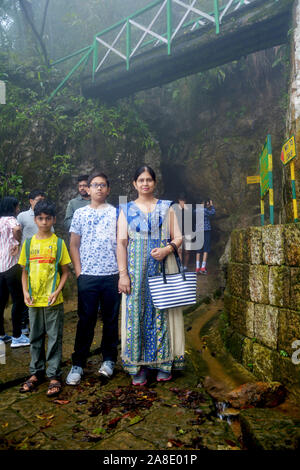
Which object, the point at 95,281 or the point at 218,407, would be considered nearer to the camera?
the point at 218,407

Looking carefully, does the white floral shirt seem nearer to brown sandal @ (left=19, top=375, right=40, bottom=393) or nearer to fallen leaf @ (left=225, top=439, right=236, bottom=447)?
brown sandal @ (left=19, top=375, right=40, bottom=393)

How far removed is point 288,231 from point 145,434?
206 cm

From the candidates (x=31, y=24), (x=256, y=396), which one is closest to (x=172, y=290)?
(x=256, y=396)

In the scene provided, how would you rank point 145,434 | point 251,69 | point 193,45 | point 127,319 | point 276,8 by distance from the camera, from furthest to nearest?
point 251,69 < point 193,45 < point 276,8 < point 127,319 < point 145,434

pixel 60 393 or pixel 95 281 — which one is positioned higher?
pixel 95 281

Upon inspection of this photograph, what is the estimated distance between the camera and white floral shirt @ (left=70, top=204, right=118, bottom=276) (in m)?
2.99

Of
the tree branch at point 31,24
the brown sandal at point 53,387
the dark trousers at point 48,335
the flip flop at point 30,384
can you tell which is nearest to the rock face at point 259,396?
the brown sandal at point 53,387

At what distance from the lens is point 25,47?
10273 mm

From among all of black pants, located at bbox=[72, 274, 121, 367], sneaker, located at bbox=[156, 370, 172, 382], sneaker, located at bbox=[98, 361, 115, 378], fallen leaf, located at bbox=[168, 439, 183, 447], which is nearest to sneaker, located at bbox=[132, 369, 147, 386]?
sneaker, located at bbox=[156, 370, 172, 382]

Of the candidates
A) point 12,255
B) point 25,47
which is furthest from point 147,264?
point 25,47

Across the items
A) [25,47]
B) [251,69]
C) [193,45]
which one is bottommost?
[193,45]

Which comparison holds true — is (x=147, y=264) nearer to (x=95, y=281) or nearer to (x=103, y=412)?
(x=95, y=281)

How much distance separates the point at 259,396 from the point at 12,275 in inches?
128

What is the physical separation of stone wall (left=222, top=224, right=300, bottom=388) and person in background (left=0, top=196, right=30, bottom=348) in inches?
108
